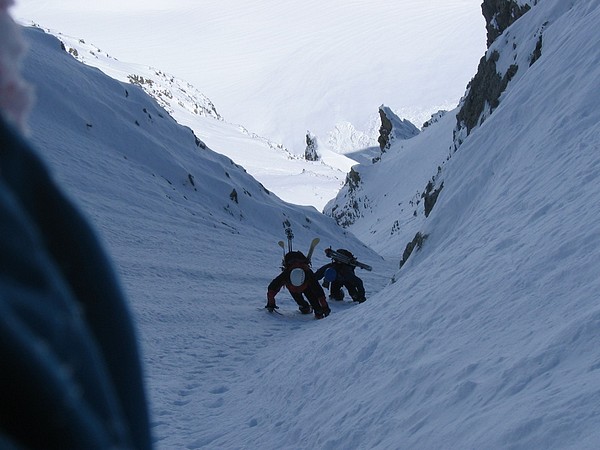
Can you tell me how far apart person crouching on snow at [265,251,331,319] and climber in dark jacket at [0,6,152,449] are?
7.98 meters

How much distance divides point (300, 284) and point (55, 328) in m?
8.19

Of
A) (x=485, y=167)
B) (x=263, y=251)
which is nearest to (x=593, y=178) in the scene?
(x=485, y=167)

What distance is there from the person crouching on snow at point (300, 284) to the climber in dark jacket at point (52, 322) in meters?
7.98

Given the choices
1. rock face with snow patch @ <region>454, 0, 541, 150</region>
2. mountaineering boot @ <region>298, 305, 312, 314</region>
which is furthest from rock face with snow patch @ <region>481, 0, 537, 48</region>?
mountaineering boot @ <region>298, 305, 312, 314</region>

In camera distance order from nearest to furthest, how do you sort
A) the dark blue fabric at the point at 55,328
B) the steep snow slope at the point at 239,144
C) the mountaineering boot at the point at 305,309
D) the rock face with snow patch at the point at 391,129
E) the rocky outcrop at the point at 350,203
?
the dark blue fabric at the point at 55,328 → the mountaineering boot at the point at 305,309 → the rocky outcrop at the point at 350,203 → the steep snow slope at the point at 239,144 → the rock face with snow patch at the point at 391,129

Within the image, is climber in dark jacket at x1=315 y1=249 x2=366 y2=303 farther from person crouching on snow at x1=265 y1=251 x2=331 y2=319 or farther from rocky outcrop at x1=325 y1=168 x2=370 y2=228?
rocky outcrop at x1=325 y1=168 x2=370 y2=228

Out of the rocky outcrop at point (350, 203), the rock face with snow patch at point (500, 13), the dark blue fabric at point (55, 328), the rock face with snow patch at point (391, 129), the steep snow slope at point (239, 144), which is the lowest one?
the dark blue fabric at point (55, 328)

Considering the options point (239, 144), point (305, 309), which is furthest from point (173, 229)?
point (239, 144)

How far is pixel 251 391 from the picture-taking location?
18.9ft

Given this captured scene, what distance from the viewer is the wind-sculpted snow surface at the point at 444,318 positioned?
2.98 m

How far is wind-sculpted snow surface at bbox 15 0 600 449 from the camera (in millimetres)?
2979

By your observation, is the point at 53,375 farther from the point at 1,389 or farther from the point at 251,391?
the point at 251,391

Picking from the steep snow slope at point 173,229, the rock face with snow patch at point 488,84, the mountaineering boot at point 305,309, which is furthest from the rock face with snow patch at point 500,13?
the mountaineering boot at point 305,309

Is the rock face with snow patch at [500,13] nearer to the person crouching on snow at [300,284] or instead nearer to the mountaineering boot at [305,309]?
the person crouching on snow at [300,284]
